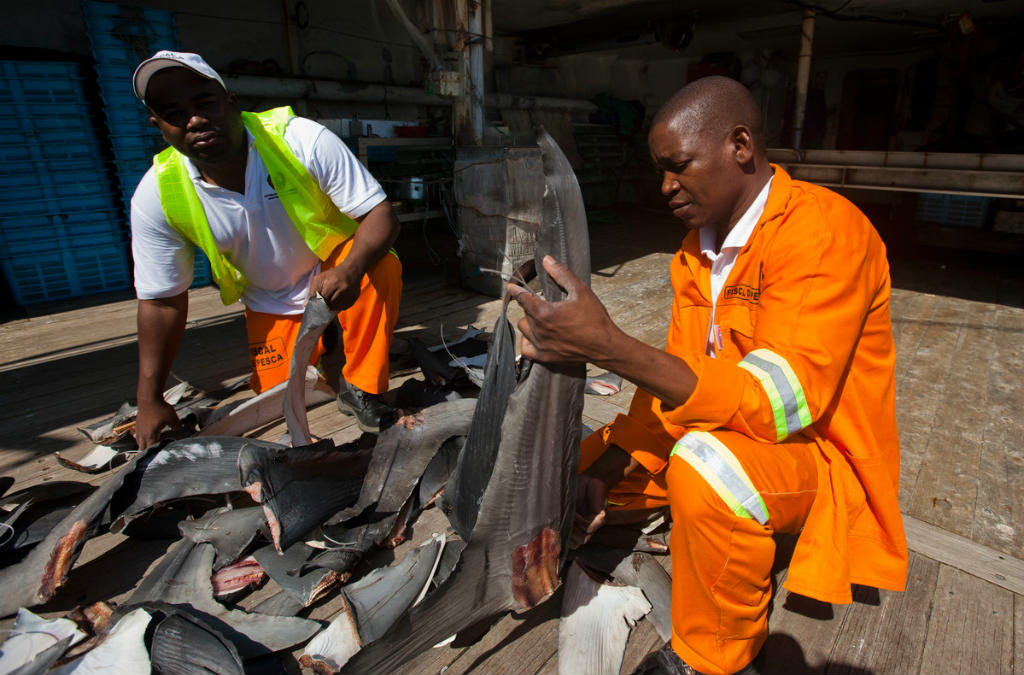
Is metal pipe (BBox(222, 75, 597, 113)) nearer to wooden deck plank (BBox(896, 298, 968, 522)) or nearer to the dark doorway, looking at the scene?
wooden deck plank (BBox(896, 298, 968, 522))

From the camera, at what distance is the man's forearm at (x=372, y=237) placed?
7.70 feet

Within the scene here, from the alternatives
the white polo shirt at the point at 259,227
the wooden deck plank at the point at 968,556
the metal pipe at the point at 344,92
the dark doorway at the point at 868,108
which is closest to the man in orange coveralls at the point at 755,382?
the wooden deck plank at the point at 968,556

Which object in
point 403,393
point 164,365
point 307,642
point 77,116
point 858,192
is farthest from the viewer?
point 858,192

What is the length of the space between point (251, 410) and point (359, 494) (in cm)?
91

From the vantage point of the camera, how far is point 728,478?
121 cm

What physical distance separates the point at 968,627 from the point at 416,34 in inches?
184

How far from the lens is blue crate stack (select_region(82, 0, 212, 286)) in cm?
443

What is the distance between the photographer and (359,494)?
76.2 inches

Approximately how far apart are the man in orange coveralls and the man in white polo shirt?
54.2 inches

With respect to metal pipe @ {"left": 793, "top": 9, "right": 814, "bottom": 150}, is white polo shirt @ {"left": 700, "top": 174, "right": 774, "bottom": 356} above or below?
below

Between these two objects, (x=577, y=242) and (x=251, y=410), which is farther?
(x=251, y=410)

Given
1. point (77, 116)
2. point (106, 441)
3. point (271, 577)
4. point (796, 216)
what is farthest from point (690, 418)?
point (77, 116)

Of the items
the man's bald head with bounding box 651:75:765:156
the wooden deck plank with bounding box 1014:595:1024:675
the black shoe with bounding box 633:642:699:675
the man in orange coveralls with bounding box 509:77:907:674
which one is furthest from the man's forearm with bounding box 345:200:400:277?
the wooden deck plank with bounding box 1014:595:1024:675

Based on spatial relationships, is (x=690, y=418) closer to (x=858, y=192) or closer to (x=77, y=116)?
(x=77, y=116)
